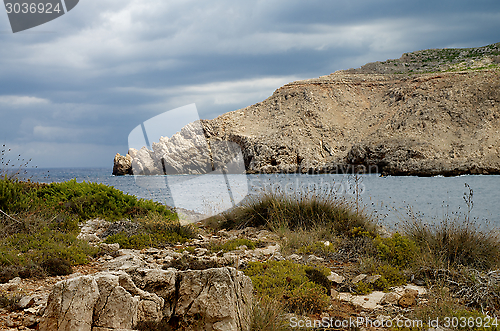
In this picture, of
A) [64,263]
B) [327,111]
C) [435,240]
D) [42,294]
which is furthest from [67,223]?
[327,111]

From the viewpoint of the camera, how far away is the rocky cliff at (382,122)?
47.2 m

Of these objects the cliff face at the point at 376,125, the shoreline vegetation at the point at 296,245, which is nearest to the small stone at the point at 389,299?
the shoreline vegetation at the point at 296,245

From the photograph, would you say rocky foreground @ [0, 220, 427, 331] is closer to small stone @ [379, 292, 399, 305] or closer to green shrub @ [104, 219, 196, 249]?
small stone @ [379, 292, 399, 305]

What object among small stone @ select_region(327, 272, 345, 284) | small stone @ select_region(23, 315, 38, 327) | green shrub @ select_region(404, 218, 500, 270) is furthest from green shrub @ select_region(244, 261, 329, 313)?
small stone @ select_region(23, 315, 38, 327)

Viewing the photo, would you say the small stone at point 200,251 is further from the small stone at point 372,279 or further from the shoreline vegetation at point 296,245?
the small stone at point 372,279

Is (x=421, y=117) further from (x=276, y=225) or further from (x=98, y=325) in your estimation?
(x=98, y=325)

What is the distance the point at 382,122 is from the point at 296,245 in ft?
192

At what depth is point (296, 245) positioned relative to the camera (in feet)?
22.2

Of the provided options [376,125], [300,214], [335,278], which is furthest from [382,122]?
[335,278]

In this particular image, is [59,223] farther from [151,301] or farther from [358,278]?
[358,278]

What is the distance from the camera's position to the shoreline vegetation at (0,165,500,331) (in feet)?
13.7

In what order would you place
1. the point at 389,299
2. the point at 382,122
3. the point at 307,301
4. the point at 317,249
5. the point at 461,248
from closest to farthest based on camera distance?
the point at 307,301 < the point at 389,299 < the point at 461,248 < the point at 317,249 < the point at 382,122

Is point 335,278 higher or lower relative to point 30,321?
lower

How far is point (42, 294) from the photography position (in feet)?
13.4
